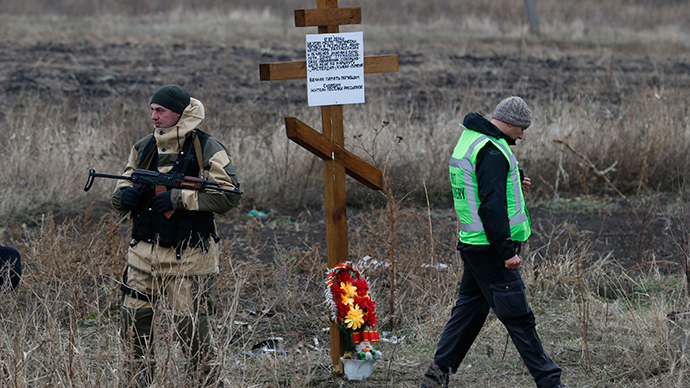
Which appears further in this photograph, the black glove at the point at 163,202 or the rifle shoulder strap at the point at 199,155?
the rifle shoulder strap at the point at 199,155

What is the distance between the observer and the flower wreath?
169 inches

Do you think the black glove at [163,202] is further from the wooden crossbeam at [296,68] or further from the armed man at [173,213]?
the wooden crossbeam at [296,68]

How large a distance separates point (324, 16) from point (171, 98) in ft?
3.24

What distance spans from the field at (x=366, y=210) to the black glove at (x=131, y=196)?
1.62 feet

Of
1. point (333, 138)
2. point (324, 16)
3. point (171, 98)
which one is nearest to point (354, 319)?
point (333, 138)

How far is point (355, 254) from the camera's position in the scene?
21.6 ft

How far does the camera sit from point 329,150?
4254 mm

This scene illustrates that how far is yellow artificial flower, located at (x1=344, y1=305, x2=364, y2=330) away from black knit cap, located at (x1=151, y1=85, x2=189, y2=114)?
1.54 m

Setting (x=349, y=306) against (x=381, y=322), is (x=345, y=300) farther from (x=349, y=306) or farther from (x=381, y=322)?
(x=381, y=322)

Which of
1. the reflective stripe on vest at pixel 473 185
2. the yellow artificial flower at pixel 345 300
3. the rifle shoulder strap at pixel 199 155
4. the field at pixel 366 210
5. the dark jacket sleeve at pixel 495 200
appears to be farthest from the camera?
the field at pixel 366 210

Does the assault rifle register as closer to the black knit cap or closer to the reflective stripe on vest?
the black knit cap

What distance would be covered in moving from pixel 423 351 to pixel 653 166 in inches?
240

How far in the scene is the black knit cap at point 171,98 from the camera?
3.95 metres

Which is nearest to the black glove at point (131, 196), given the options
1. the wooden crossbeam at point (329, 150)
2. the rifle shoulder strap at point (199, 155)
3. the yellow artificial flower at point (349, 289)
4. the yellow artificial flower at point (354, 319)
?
the rifle shoulder strap at point (199, 155)
